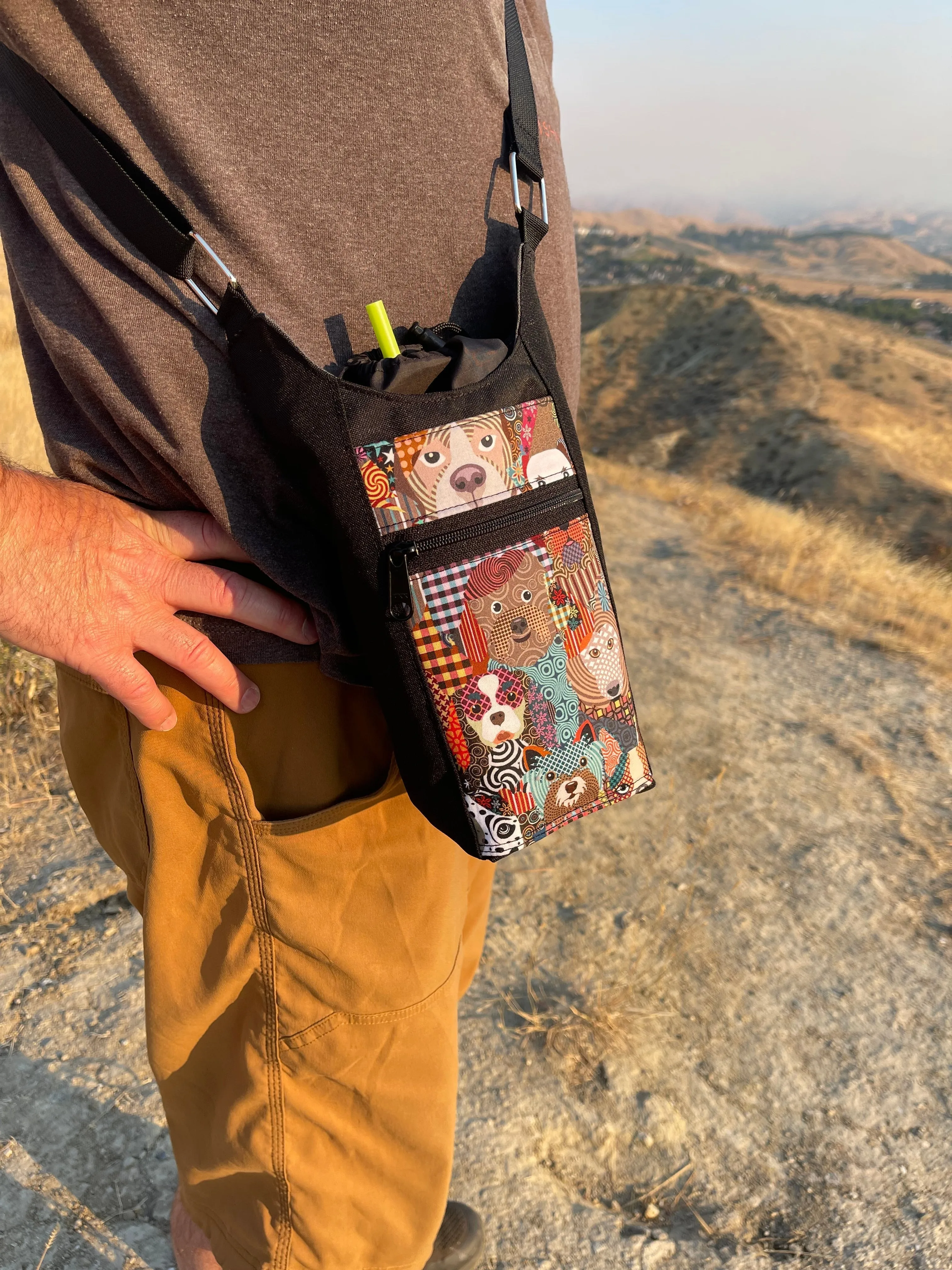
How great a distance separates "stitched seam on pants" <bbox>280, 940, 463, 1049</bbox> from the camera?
1060 millimetres

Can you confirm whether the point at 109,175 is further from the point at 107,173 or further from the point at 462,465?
the point at 462,465

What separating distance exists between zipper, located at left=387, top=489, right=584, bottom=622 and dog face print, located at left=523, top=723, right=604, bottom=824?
9.0 inches

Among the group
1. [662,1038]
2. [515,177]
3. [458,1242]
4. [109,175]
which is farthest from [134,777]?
[662,1038]

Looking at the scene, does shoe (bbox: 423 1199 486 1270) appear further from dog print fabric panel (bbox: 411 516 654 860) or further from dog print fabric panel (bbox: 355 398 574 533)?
dog print fabric panel (bbox: 355 398 574 533)

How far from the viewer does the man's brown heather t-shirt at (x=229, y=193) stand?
0.74m

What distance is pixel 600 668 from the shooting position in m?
0.96

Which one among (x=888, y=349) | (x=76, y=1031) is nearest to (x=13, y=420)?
(x=76, y=1031)

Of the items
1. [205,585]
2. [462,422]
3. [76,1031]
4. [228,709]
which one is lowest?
[76,1031]

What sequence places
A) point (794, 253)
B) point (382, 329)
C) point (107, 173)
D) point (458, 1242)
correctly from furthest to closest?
point (794, 253) → point (458, 1242) → point (382, 329) → point (107, 173)

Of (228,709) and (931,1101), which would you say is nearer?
(228,709)

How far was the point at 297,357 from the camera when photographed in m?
0.78

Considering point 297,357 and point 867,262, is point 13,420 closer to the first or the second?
point 297,357

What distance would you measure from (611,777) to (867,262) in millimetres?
108867

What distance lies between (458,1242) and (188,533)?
1.70 meters
